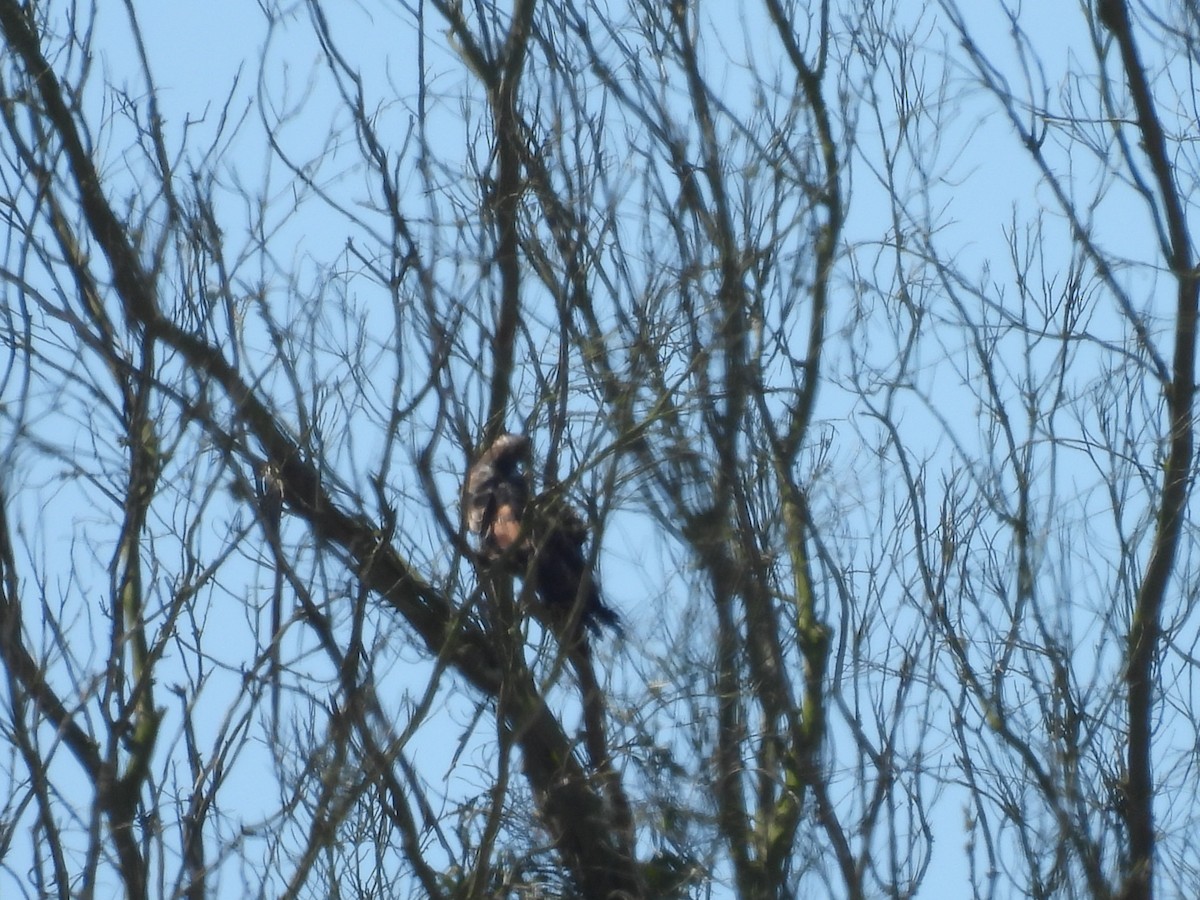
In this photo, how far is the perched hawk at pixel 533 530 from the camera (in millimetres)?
4402

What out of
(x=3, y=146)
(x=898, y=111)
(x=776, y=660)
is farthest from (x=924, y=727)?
(x=3, y=146)

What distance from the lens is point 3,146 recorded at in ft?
13.6

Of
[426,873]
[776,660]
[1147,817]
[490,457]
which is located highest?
[490,457]

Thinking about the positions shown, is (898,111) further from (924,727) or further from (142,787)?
(142,787)

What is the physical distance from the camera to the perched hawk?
4402 mm

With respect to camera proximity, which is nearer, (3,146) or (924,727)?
(3,146)

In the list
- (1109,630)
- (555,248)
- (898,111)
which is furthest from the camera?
(898,111)

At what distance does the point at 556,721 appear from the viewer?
15.9 feet

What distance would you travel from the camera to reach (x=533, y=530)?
13.9 ft

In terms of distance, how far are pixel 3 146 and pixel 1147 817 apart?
3.79m

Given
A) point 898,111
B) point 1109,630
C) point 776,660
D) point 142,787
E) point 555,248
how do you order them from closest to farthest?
point 142,787
point 555,248
point 776,660
point 1109,630
point 898,111

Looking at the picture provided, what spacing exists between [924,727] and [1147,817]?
0.78 metres

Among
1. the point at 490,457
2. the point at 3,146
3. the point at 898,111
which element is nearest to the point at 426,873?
the point at 490,457

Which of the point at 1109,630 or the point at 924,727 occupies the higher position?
the point at 1109,630
